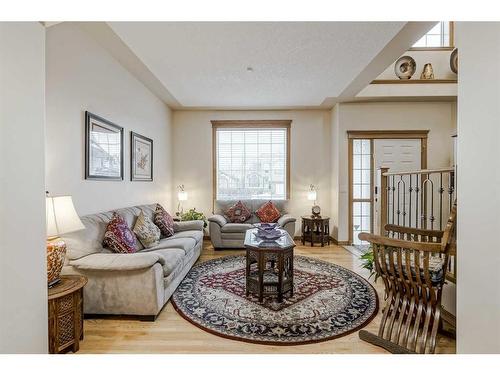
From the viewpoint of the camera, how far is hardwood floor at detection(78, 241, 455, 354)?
1.89 metres

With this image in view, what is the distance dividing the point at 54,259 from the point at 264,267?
5.72 feet

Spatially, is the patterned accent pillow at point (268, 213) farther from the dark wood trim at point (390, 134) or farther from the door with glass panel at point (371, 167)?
the dark wood trim at point (390, 134)

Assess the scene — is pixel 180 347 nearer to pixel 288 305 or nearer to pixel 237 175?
pixel 288 305

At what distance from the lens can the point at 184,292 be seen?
9.36ft

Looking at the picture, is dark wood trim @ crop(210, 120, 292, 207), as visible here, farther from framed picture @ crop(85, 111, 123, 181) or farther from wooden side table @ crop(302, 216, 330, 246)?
framed picture @ crop(85, 111, 123, 181)

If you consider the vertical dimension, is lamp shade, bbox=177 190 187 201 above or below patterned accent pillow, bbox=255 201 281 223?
above

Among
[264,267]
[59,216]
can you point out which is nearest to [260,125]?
[264,267]

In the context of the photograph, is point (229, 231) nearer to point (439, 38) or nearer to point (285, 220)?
point (285, 220)

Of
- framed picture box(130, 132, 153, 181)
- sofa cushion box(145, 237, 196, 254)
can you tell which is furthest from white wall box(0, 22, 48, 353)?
framed picture box(130, 132, 153, 181)

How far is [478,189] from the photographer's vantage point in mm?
1190

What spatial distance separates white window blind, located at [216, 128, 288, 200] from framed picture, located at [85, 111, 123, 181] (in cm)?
257

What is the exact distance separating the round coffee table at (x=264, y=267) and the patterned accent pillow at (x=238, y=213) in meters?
2.13

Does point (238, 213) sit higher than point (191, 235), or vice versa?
point (238, 213)

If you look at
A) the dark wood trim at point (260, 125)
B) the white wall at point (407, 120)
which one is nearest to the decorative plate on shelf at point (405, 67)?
the white wall at point (407, 120)
